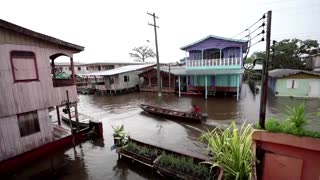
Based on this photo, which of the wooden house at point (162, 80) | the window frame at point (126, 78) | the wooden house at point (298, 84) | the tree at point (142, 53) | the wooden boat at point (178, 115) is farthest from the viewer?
the tree at point (142, 53)

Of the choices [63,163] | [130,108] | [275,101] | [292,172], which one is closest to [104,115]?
[130,108]

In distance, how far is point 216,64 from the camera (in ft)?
68.1

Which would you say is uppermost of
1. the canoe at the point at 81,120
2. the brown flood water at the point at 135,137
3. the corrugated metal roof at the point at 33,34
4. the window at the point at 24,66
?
the corrugated metal roof at the point at 33,34

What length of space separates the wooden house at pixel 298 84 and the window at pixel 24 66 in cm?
2153

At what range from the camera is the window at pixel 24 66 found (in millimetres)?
7598

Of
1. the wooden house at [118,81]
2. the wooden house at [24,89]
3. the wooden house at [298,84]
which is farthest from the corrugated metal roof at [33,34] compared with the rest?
the wooden house at [298,84]

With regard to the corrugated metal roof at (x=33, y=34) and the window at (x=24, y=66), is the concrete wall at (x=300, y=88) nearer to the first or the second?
the corrugated metal roof at (x=33, y=34)

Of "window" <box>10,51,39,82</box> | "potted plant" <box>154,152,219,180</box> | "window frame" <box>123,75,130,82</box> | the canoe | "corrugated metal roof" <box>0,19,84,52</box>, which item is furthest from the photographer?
"window frame" <box>123,75,130,82</box>

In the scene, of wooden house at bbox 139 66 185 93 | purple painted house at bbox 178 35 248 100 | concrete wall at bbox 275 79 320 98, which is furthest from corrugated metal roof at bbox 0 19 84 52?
concrete wall at bbox 275 79 320 98

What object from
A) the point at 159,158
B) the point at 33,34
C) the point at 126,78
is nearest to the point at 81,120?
the point at 33,34

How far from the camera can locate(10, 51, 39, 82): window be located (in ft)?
24.9

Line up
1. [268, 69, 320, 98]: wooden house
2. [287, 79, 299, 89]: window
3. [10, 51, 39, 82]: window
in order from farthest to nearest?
1. [287, 79, 299, 89]: window
2. [268, 69, 320, 98]: wooden house
3. [10, 51, 39, 82]: window

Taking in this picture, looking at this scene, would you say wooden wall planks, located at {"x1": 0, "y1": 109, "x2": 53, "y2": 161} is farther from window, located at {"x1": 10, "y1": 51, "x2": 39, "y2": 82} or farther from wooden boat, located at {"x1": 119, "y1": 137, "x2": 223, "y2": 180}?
wooden boat, located at {"x1": 119, "y1": 137, "x2": 223, "y2": 180}

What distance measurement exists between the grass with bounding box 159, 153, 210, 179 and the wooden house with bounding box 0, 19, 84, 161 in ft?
21.1
